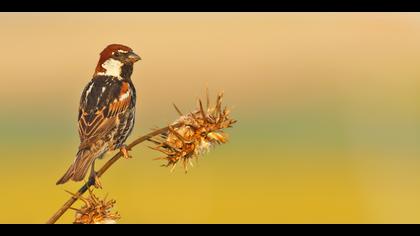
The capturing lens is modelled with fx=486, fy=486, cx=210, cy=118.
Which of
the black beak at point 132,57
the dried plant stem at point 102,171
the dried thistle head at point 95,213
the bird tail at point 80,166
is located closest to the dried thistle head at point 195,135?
the dried plant stem at point 102,171

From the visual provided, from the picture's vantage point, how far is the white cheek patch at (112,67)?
18.2 ft

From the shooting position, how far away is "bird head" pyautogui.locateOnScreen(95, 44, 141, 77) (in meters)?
5.43

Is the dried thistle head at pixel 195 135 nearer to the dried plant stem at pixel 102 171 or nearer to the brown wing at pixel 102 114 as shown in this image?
the dried plant stem at pixel 102 171

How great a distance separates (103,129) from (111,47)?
1143 mm

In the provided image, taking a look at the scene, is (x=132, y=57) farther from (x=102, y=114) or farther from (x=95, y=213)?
(x=95, y=213)

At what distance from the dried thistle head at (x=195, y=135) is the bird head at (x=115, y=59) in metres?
2.46

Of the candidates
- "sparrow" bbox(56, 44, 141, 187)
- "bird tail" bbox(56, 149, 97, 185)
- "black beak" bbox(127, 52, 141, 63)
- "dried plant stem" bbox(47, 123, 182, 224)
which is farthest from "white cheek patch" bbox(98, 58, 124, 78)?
"dried plant stem" bbox(47, 123, 182, 224)

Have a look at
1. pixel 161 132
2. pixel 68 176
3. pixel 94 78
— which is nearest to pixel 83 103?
pixel 94 78

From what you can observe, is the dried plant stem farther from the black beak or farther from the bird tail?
the black beak

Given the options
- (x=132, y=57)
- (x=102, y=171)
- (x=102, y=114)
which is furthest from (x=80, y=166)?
(x=132, y=57)

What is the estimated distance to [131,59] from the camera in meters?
5.42

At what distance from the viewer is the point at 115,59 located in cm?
554

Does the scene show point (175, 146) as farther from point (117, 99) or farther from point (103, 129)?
point (117, 99)

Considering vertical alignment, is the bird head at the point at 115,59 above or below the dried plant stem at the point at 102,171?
above
